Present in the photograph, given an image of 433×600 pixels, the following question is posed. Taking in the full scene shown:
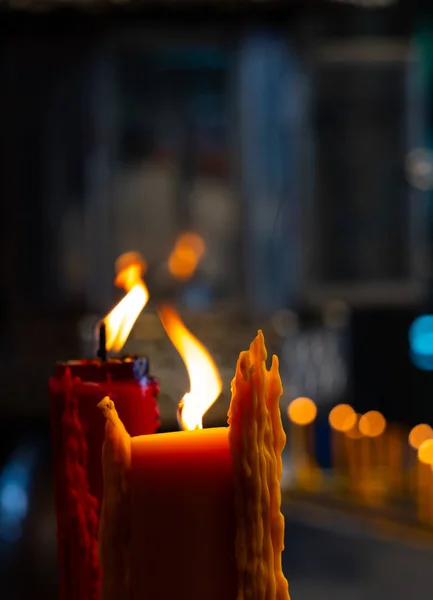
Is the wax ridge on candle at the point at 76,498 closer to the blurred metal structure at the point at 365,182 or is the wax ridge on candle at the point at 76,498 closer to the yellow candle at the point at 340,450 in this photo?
the yellow candle at the point at 340,450

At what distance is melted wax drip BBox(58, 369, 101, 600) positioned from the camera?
369 mm

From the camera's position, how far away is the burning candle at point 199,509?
0.31 m

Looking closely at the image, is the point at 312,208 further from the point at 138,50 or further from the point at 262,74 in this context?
the point at 138,50

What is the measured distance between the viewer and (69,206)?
12.3 feet

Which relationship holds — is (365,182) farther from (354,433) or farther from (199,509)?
(199,509)

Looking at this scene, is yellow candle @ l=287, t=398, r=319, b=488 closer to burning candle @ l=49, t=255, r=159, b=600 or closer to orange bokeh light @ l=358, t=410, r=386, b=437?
orange bokeh light @ l=358, t=410, r=386, b=437

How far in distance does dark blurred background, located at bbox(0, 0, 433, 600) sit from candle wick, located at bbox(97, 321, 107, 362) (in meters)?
3.23

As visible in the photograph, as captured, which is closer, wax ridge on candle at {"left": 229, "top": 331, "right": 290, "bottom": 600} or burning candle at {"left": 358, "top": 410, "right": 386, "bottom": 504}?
wax ridge on candle at {"left": 229, "top": 331, "right": 290, "bottom": 600}

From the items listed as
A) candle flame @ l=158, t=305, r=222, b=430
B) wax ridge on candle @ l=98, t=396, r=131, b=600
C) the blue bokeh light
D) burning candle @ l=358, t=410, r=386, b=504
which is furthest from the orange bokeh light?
the blue bokeh light

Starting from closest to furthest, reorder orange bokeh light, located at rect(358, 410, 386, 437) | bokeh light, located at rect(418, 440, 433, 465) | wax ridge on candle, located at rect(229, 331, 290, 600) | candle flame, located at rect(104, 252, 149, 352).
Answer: wax ridge on candle, located at rect(229, 331, 290, 600) → candle flame, located at rect(104, 252, 149, 352) → bokeh light, located at rect(418, 440, 433, 465) → orange bokeh light, located at rect(358, 410, 386, 437)

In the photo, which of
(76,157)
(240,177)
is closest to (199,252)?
(240,177)

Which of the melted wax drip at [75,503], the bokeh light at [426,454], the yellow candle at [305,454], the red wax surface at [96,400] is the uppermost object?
the red wax surface at [96,400]

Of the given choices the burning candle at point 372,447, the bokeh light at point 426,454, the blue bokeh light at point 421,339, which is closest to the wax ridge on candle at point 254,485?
the bokeh light at point 426,454

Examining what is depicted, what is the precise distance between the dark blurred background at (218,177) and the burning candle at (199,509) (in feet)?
10.8
